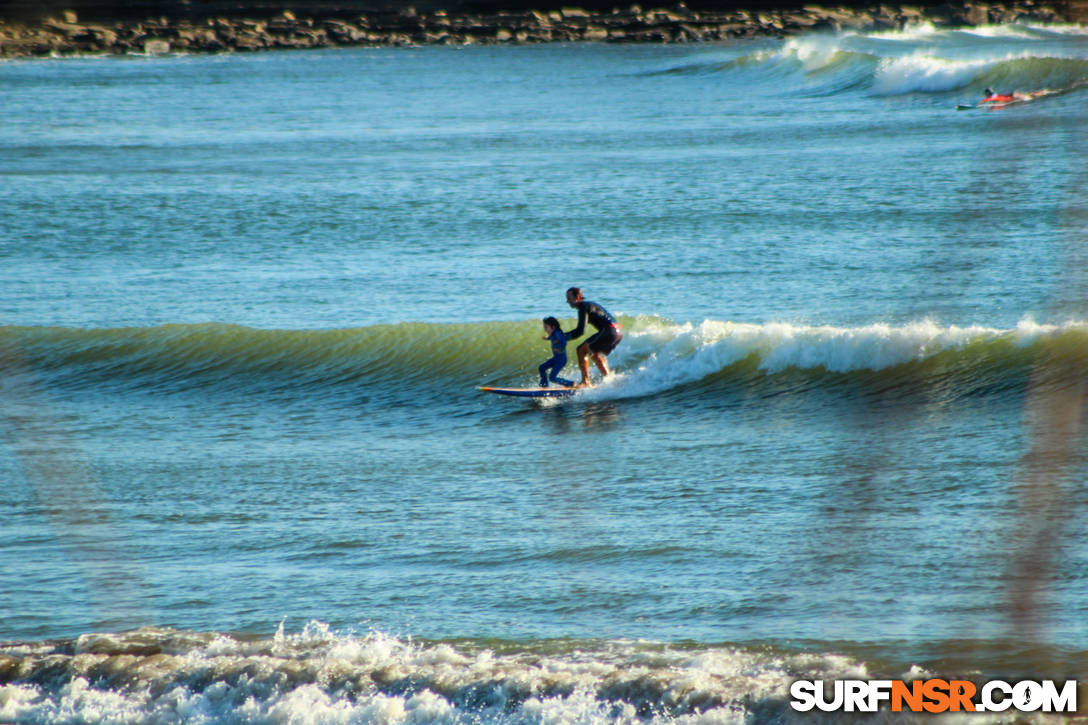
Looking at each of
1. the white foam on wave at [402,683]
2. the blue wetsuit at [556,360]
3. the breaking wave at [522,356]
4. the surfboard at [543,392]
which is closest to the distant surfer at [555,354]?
the blue wetsuit at [556,360]

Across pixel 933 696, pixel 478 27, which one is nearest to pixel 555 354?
pixel 933 696

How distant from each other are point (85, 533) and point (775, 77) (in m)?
60.4

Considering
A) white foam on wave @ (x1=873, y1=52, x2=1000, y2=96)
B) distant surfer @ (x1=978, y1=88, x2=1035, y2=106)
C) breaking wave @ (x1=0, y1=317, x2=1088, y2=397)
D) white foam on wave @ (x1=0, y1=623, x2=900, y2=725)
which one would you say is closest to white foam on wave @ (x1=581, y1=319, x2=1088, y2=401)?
breaking wave @ (x1=0, y1=317, x2=1088, y2=397)

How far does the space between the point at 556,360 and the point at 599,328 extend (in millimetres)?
663

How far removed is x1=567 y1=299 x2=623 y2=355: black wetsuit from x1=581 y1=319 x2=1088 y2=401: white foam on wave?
49 cm

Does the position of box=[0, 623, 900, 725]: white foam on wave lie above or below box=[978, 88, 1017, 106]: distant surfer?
below

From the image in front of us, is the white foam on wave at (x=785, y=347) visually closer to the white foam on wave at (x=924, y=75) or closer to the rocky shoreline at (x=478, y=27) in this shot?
the white foam on wave at (x=924, y=75)

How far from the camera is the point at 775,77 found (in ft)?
217

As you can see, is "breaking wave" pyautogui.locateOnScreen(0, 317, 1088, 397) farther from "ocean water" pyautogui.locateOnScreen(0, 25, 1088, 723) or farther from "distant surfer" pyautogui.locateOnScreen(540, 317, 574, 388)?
"distant surfer" pyautogui.locateOnScreen(540, 317, 574, 388)

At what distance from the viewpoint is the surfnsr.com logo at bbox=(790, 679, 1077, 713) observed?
6.70 metres

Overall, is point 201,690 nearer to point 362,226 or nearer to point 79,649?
point 79,649

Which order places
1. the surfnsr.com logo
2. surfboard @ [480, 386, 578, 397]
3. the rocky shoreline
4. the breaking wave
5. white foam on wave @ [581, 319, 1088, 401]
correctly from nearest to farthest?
the surfnsr.com logo, the breaking wave, white foam on wave @ [581, 319, 1088, 401], surfboard @ [480, 386, 578, 397], the rocky shoreline

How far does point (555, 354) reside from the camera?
15.2 m

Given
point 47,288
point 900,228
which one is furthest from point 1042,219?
point 47,288
